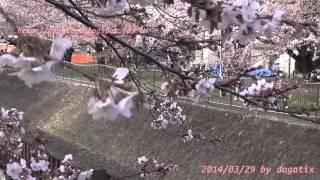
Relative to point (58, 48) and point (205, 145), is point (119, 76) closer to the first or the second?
point (58, 48)

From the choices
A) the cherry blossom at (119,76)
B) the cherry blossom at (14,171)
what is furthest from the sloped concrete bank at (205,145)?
the cherry blossom at (119,76)

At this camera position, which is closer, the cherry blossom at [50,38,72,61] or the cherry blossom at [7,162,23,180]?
the cherry blossom at [50,38,72,61]

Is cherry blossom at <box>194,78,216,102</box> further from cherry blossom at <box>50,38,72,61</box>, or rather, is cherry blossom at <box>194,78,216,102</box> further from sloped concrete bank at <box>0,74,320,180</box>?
sloped concrete bank at <box>0,74,320,180</box>

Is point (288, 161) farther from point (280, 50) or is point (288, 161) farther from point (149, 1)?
point (149, 1)

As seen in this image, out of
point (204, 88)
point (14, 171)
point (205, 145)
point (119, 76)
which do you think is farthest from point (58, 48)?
point (205, 145)

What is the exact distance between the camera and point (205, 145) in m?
11.5

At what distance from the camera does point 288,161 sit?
953 centimetres

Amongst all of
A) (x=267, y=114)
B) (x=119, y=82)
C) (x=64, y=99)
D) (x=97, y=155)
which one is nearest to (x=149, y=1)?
(x=119, y=82)

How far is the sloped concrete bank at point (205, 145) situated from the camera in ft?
31.8

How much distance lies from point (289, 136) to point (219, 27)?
869 cm

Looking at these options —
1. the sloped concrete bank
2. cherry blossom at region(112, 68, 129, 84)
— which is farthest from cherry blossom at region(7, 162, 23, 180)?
the sloped concrete bank

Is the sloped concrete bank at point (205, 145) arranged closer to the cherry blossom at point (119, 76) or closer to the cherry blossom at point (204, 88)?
the cherry blossom at point (204, 88)

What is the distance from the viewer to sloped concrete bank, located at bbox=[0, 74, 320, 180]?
9688 millimetres

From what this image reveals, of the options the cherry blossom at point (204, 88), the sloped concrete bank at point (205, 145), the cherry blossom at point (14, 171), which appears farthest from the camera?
the sloped concrete bank at point (205, 145)
